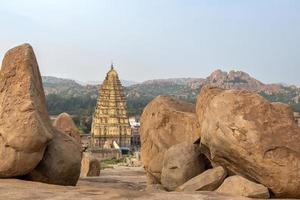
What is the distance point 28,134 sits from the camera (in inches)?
445

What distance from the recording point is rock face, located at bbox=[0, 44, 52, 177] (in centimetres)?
1130

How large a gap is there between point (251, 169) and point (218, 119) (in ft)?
4.35

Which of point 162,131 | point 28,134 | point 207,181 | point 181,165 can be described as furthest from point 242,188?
point 28,134

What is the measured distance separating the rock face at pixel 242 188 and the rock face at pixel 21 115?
13.7ft

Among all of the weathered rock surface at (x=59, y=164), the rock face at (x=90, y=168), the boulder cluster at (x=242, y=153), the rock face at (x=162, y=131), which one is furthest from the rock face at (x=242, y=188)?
the rock face at (x=90, y=168)

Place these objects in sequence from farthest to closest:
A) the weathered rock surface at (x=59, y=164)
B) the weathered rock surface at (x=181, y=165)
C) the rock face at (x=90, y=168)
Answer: the rock face at (x=90, y=168) < the weathered rock surface at (x=181, y=165) < the weathered rock surface at (x=59, y=164)

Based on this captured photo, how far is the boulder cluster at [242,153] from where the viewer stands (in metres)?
10.9

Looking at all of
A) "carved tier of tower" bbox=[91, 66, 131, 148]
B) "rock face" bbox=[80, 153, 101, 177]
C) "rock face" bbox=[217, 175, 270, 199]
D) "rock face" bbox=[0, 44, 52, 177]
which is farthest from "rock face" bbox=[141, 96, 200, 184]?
"carved tier of tower" bbox=[91, 66, 131, 148]

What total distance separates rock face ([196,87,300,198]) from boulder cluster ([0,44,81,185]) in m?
3.58

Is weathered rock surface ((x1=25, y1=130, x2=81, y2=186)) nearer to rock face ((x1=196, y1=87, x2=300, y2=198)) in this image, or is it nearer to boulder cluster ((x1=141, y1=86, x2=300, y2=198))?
boulder cluster ((x1=141, y1=86, x2=300, y2=198))

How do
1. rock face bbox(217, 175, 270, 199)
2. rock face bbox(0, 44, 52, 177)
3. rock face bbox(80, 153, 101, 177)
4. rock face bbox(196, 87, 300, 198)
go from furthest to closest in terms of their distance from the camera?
rock face bbox(80, 153, 101, 177) < rock face bbox(0, 44, 52, 177) < rock face bbox(196, 87, 300, 198) < rock face bbox(217, 175, 270, 199)

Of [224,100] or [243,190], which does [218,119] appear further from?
[243,190]

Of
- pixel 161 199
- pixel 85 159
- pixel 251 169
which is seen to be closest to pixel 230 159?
pixel 251 169

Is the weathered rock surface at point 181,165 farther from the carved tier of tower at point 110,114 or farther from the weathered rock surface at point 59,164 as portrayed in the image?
the carved tier of tower at point 110,114
